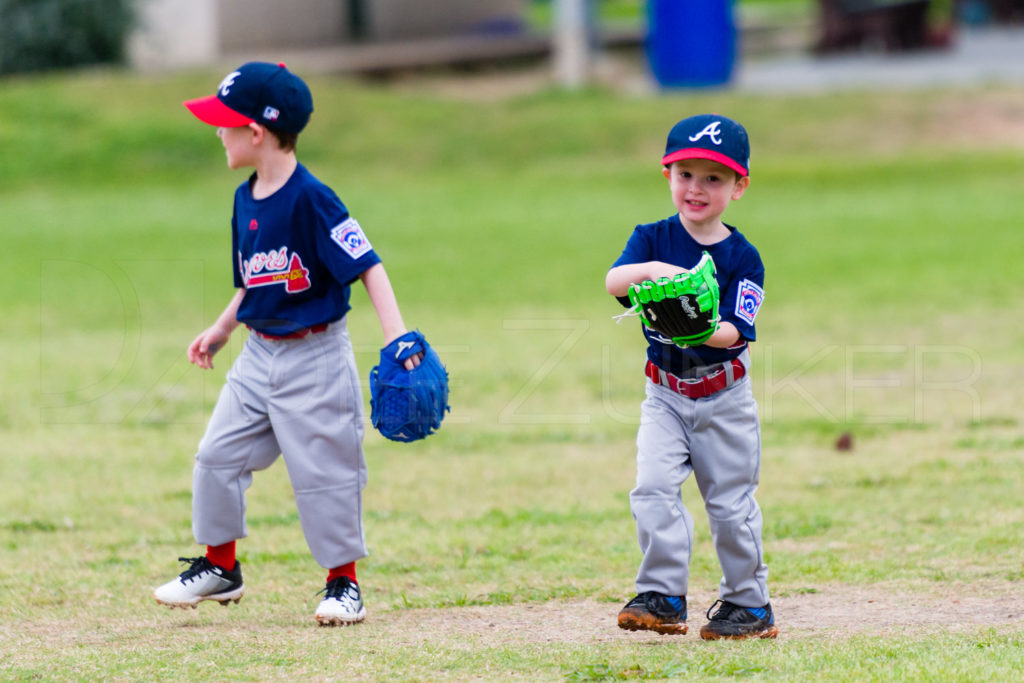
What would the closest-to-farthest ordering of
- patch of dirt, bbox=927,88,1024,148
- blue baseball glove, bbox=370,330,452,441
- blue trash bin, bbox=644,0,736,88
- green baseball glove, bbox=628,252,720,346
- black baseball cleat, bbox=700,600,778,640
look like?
green baseball glove, bbox=628,252,720,346 → black baseball cleat, bbox=700,600,778,640 → blue baseball glove, bbox=370,330,452,441 → patch of dirt, bbox=927,88,1024,148 → blue trash bin, bbox=644,0,736,88

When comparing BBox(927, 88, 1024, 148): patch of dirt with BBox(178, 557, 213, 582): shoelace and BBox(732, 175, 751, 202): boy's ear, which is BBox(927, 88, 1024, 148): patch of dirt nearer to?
BBox(732, 175, 751, 202): boy's ear

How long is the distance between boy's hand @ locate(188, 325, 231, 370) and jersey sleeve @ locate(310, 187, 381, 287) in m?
0.56

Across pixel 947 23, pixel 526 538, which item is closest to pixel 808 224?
pixel 526 538

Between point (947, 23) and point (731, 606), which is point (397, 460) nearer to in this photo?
point (731, 606)

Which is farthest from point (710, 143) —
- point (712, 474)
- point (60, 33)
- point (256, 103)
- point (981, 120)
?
point (60, 33)

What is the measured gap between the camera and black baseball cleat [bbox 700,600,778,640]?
4234 mm

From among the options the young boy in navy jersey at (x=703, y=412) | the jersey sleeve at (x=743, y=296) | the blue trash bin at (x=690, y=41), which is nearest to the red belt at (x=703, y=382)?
the young boy in navy jersey at (x=703, y=412)

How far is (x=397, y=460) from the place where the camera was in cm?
768

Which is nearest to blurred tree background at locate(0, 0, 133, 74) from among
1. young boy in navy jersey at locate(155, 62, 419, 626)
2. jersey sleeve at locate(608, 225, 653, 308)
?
young boy in navy jersey at locate(155, 62, 419, 626)

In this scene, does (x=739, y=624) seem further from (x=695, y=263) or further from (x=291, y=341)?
(x=291, y=341)

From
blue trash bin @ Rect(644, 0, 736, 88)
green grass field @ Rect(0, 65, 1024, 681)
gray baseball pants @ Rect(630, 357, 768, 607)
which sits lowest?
green grass field @ Rect(0, 65, 1024, 681)

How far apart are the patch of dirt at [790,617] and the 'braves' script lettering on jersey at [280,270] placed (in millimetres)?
1139

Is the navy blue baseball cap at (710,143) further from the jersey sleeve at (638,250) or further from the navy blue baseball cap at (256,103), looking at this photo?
the navy blue baseball cap at (256,103)

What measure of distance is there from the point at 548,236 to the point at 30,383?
7.15 m
